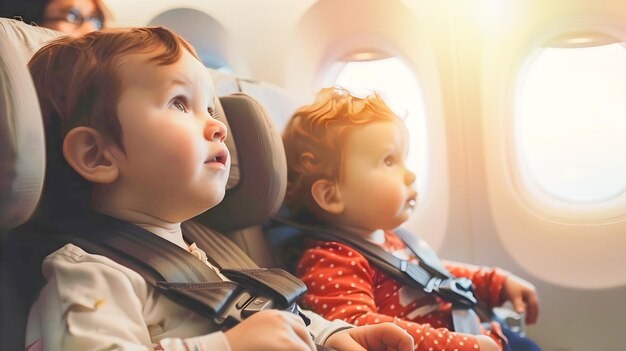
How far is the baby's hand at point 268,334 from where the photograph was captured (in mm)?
730

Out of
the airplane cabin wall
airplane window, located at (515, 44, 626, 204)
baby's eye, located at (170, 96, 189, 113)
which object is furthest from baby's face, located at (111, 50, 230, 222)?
airplane window, located at (515, 44, 626, 204)

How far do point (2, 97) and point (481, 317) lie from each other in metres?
1.05

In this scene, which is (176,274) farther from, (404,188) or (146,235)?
(404,188)

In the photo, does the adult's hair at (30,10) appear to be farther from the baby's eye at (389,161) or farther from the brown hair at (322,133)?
the baby's eye at (389,161)

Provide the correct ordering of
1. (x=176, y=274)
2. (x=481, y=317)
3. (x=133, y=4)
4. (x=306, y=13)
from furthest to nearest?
(x=306, y=13), (x=481, y=317), (x=133, y=4), (x=176, y=274)

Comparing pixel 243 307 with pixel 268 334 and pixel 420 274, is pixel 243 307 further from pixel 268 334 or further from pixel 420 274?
pixel 420 274

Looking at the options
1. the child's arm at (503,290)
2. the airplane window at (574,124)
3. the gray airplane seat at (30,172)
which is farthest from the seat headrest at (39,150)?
the airplane window at (574,124)

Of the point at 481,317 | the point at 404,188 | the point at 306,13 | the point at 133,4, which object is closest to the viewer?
the point at 133,4

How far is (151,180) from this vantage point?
815 millimetres

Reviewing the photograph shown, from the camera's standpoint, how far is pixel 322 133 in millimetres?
1249

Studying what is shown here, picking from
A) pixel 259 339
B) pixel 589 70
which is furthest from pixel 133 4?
pixel 589 70

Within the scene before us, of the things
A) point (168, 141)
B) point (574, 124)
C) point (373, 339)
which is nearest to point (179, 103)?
point (168, 141)

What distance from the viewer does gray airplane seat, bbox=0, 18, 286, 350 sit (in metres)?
0.67

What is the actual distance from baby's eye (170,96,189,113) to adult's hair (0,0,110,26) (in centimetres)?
21
